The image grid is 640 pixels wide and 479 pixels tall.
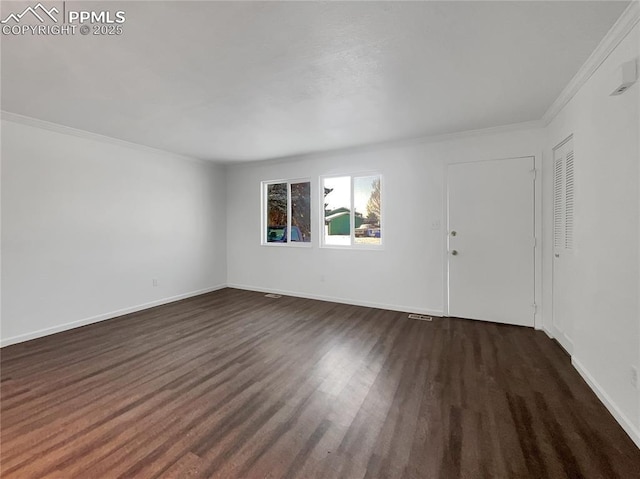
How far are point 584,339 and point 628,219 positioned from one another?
3.94 feet

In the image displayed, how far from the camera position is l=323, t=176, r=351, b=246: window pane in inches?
193

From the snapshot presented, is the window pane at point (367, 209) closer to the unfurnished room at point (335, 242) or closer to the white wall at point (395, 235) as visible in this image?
the unfurnished room at point (335, 242)

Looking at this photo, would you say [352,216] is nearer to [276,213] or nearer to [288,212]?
[288,212]

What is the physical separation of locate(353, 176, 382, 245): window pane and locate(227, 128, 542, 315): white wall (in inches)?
6.6

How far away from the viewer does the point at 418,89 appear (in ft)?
8.62

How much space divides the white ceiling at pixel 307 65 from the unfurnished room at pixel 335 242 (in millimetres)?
22

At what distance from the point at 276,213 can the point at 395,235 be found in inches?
98.8

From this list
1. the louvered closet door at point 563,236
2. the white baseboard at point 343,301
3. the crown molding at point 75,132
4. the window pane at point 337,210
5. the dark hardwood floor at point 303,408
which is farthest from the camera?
the window pane at point 337,210

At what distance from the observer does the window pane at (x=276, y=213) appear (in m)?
5.62

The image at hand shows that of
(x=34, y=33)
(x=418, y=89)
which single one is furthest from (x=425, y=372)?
(x=34, y=33)

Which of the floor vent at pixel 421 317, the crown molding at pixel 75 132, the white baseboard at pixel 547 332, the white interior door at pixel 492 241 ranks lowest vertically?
the floor vent at pixel 421 317

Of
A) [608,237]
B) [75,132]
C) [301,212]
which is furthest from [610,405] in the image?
[75,132]

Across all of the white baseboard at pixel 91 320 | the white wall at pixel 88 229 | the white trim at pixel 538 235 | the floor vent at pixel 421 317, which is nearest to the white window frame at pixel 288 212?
the white wall at pixel 88 229

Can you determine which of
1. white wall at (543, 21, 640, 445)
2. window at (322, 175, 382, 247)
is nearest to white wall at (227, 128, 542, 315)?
window at (322, 175, 382, 247)
